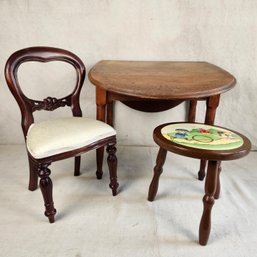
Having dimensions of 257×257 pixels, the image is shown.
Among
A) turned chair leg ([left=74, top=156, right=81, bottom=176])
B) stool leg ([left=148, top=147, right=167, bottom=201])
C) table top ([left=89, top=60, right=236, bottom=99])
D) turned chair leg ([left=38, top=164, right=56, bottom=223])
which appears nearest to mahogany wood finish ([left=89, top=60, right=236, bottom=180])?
table top ([left=89, top=60, right=236, bottom=99])

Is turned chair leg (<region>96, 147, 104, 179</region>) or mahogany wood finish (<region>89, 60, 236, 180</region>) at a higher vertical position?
mahogany wood finish (<region>89, 60, 236, 180</region>)

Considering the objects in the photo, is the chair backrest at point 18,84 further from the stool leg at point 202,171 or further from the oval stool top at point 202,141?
the stool leg at point 202,171

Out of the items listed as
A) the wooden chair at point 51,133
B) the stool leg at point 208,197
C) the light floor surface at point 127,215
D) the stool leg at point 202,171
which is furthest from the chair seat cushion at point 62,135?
the stool leg at point 202,171

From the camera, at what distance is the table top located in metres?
1.27

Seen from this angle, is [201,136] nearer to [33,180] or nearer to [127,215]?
[127,215]

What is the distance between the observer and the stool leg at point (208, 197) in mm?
1188

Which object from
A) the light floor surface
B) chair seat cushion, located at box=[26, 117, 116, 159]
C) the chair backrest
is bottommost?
the light floor surface

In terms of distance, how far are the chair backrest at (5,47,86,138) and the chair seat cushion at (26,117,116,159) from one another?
9 centimetres

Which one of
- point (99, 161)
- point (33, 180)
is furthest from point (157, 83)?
point (33, 180)

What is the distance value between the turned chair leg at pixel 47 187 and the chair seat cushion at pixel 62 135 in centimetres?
7

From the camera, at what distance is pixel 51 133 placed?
53.2 inches

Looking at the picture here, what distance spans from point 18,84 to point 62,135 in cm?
39

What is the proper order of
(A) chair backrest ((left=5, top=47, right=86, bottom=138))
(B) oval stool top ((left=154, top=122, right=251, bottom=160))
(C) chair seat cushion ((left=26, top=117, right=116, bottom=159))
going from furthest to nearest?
(A) chair backrest ((left=5, top=47, right=86, bottom=138)) < (C) chair seat cushion ((left=26, top=117, right=116, bottom=159)) < (B) oval stool top ((left=154, top=122, right=251, bottom=160))

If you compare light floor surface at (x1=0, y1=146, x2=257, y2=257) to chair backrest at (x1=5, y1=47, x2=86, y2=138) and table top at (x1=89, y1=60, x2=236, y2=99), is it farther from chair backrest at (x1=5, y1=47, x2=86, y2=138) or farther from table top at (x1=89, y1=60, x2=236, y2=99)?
table top at (x1=89, y1=60, x2=236, y2=99)
